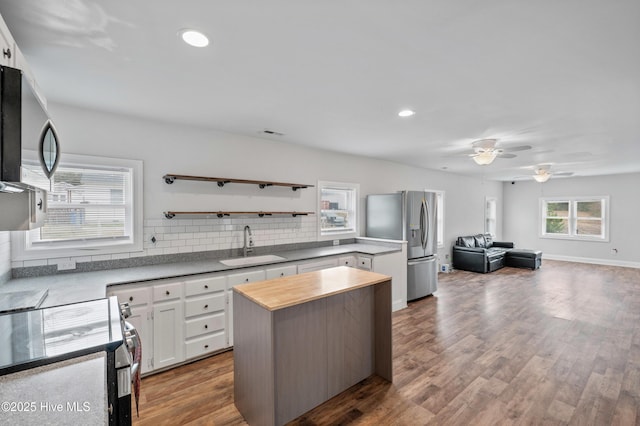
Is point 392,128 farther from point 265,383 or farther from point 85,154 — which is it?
point 85,154

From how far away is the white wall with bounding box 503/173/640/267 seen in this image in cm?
770

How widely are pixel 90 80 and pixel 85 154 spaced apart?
0.89 m

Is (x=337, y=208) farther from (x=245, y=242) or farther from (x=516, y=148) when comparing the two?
(x=516, y=148)

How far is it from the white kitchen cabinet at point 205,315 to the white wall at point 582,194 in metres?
9.97

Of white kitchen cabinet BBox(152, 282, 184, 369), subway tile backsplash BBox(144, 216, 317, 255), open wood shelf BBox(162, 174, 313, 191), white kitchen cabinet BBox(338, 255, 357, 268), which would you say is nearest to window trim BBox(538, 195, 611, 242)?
white kitchen cabinet BBox(338, 255, 357, 268)

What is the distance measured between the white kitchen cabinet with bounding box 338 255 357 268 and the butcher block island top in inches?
54.4

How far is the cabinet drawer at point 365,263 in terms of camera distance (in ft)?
14.1

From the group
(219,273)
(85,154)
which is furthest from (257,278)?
(85,154)

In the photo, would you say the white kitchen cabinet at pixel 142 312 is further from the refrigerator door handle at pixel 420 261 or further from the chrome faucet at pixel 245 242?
the refrigerator door handle at pixel 420 261

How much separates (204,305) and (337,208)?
291cm

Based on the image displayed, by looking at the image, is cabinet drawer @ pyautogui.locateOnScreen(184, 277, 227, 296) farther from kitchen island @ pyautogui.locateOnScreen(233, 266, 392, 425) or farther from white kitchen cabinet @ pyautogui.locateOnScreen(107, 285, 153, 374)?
kitchen island @ pyautogui.locateOnScreen(233, 266, 392, 425)

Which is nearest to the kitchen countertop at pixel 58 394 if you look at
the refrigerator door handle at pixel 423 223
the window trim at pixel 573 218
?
the refrigerator door handle at pixel 423 223

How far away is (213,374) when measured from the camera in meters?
2.77

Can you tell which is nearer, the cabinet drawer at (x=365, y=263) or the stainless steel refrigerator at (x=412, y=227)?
the cabinet drawer at (x=365, y=263)
